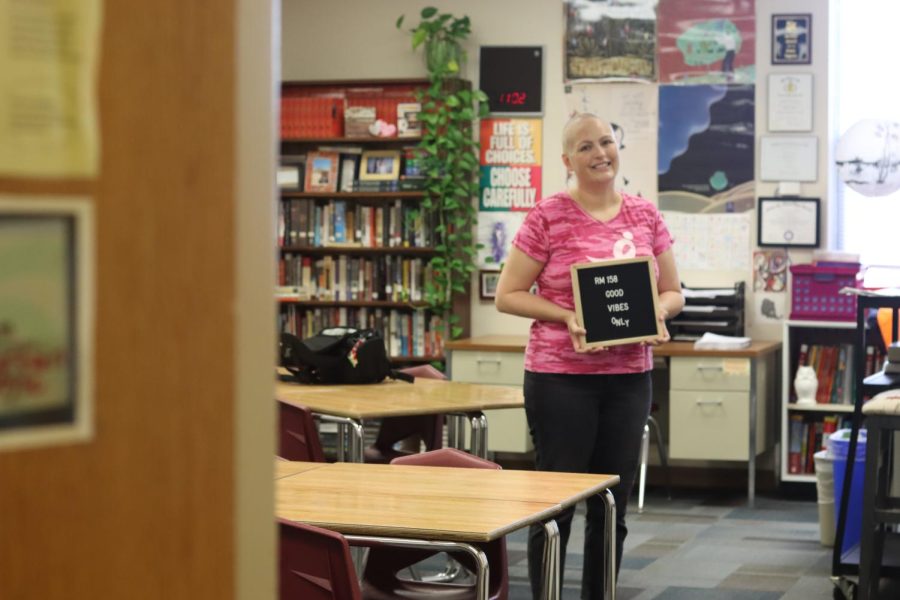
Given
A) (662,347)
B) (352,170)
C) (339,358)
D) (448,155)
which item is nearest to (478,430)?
(339,358)

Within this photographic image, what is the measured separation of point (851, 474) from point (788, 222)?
2.88 metres

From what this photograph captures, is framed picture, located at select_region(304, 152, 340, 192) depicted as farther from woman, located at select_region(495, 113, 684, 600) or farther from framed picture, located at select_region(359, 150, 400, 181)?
woman, located at select_region(495, 113, 684, 600)

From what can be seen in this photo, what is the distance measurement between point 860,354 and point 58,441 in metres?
4.05

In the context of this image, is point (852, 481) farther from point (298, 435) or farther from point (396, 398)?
point (298, 435)

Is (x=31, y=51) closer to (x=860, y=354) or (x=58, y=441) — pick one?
(x=58, y=441)

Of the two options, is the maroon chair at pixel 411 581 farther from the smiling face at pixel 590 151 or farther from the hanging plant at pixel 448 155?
the hanging plant at pixel 448 155

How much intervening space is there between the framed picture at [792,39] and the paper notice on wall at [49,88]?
270 inches

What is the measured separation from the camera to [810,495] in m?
6.70

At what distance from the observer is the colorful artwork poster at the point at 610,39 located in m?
7.20

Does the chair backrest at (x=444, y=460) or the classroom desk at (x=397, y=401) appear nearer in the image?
the chair backrest at (x=444, y=460)

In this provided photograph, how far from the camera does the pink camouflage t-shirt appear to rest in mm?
3521

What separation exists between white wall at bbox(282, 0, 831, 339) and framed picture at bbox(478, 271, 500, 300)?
6cm

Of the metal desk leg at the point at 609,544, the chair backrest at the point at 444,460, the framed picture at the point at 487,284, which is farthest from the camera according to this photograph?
the framed picture at the point at 487,284

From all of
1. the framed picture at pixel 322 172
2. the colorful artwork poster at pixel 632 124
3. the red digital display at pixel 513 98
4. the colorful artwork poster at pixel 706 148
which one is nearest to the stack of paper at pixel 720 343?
the colorful artwork poster at pixel 706 148
